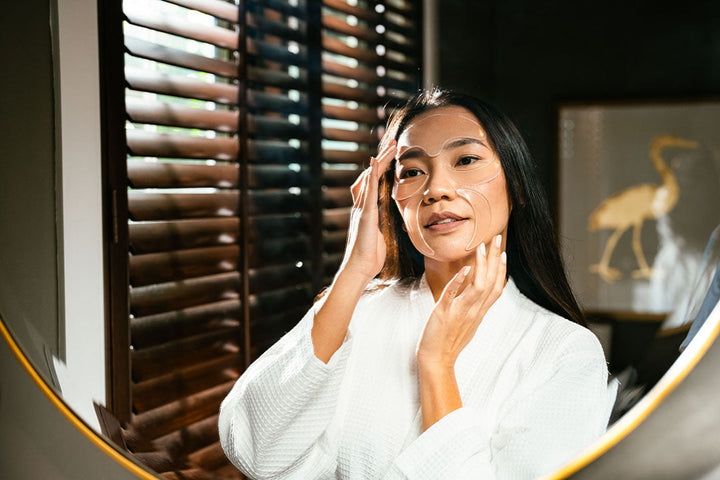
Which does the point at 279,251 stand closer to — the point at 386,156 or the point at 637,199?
the point at 386,156

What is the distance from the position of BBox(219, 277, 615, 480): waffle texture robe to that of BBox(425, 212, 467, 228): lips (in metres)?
0.04

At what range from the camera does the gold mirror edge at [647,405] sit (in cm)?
39

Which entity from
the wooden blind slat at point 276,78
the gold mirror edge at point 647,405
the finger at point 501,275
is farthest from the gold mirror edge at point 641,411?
the wooden blind slat at point 276,78

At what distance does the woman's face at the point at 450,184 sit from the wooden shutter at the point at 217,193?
0.20 ft

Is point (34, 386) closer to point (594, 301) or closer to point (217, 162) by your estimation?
point (217, 162)

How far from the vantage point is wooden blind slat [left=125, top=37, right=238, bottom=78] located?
0.49 metres

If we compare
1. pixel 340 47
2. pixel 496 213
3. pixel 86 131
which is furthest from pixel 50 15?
pixel 496 213

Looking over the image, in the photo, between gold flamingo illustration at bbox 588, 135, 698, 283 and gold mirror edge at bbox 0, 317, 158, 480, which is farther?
gold mirror edge at bbox 0, 317, 158, 480

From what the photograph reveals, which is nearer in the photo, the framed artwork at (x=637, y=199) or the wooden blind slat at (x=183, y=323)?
the framed artwork at (x=637, y=199)

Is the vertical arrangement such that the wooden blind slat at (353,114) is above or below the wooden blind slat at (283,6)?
below

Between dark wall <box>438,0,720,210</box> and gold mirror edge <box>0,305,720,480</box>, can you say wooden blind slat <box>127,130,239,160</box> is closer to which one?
dark wall <box>438,0,720,210</box>

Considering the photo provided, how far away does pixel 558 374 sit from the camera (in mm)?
399

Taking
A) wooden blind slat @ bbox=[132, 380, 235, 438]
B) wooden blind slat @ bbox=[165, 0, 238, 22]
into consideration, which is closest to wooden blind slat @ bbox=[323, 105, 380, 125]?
wooden blind slat @ bbox=[165, 0, 238, 22]

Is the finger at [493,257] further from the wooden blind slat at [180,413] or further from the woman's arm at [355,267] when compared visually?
the wooden blind slat at [180,413]
